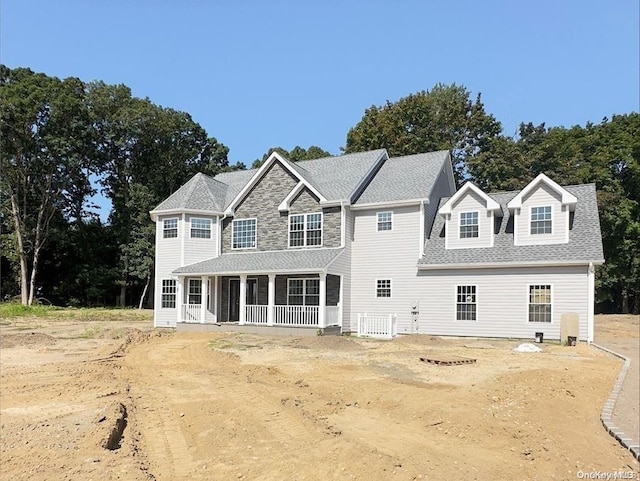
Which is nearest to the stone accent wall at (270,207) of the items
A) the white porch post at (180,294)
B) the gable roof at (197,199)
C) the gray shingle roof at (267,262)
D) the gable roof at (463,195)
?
the gray shingle roof at (267,262)

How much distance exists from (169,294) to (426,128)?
26330 mm

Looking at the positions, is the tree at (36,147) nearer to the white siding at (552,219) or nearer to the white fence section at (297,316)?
the white fence section at (297,316)

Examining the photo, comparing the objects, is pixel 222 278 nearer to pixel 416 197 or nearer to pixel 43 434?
pixel 416 197

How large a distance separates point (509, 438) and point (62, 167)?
4208 cm

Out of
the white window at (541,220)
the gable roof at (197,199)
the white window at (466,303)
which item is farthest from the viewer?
the gable roof at (197,199)

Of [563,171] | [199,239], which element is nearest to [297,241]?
[199,239]

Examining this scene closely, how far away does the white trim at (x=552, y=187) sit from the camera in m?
20.0

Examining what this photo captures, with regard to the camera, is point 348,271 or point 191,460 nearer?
point 191,460

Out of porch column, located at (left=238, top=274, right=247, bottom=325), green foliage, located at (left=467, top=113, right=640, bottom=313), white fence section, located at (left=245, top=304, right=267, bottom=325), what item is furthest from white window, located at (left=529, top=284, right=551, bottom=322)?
green foliage, located at (left=467, top=113, right=640, bottom=313)

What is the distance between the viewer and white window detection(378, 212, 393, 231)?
2306 centimetres

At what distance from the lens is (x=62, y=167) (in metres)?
41.2

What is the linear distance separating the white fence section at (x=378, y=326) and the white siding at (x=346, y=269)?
Result: 1195 millimetres

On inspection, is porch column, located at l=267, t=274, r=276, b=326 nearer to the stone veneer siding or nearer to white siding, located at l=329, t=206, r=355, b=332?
the stone veneer siding

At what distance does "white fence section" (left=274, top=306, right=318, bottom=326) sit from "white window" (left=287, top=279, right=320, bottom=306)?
0.85 metres
